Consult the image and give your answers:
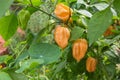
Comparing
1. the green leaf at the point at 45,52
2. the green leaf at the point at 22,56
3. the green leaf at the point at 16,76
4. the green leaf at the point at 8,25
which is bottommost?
the green leaf at the point at 16,76

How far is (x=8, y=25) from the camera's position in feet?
2.96

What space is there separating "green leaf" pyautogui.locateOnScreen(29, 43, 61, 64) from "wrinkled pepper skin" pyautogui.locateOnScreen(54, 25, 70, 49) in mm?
46

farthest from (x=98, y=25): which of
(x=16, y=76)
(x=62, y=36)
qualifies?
(x=16, y=76)

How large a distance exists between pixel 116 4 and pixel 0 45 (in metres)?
0.76

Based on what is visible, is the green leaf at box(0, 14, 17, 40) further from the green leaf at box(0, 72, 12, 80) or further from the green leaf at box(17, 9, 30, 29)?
the green leaf at box(0, 72, 12, 80)

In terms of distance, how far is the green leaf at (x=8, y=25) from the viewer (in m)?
0.90

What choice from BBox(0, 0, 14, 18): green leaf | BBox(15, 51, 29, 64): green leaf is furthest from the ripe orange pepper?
BBox(0, 0, 14, 18): green leaf

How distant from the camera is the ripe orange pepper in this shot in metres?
0.85

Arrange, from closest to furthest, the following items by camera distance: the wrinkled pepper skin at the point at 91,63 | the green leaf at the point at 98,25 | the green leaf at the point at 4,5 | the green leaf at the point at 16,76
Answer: the green leaf at the point at 4,5 < the green leaf at the point at 98,25 < the green leaf at the point at 16,76 < the wrinkled pepper skin at the point at 91,63

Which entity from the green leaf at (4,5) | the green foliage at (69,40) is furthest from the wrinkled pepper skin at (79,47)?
the green leaf at (4,5)

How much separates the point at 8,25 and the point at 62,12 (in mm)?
161

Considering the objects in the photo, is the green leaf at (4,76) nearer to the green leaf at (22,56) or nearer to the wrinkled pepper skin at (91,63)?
the green leaf at (22,56)

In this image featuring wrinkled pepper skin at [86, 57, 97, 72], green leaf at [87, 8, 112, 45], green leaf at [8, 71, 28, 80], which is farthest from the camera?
wrinkled pepper skin at [86, 57, 97, 72]

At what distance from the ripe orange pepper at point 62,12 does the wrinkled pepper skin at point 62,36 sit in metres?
0.03
